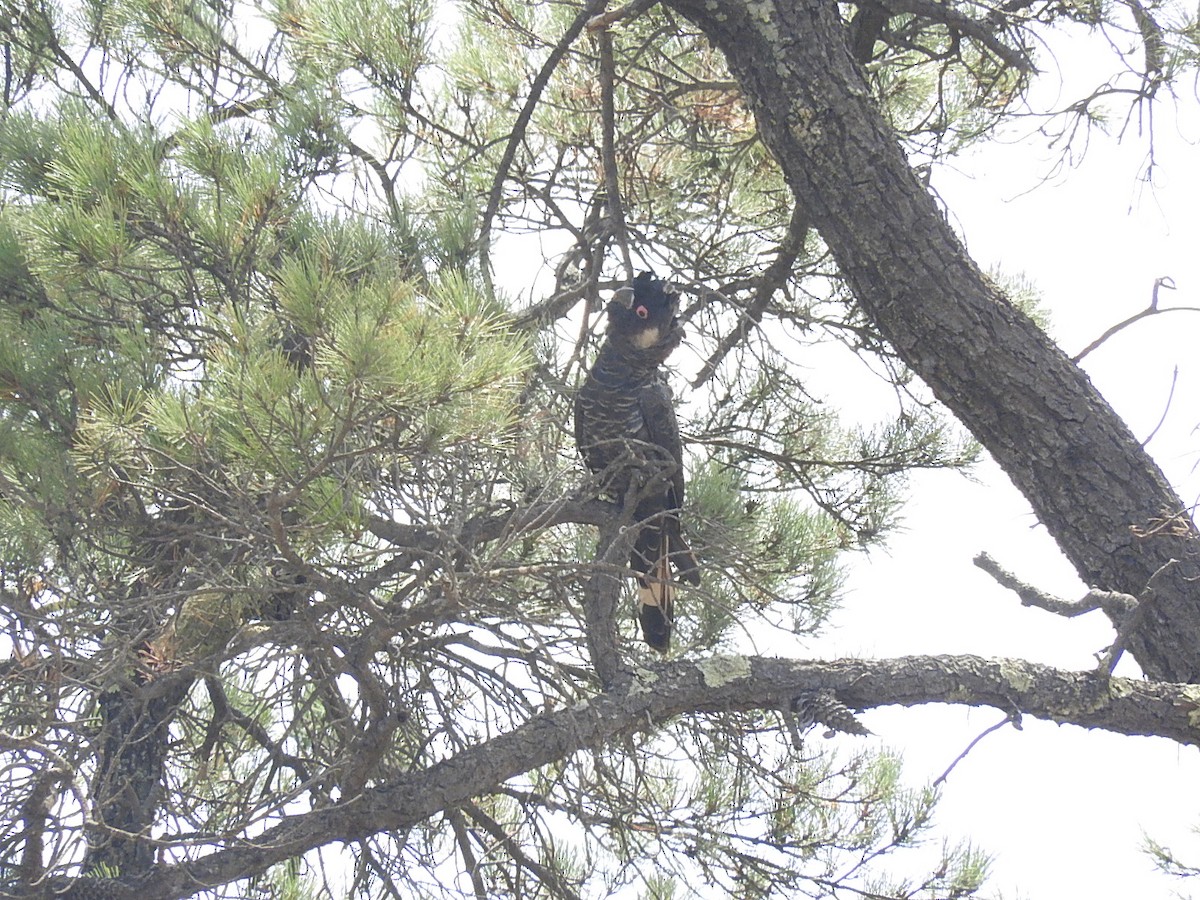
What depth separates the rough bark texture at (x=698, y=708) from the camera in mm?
→ 2148

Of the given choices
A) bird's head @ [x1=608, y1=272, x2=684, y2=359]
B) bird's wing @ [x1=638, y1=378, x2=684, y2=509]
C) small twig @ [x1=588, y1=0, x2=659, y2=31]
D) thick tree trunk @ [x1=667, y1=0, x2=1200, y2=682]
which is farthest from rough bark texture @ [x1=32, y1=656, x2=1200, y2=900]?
small twig @ [x1=588, y1=0, x2=659, y2=31]

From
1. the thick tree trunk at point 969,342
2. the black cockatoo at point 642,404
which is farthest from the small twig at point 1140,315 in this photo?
the black cockatoo at point 642,404

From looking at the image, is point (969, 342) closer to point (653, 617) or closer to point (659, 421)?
point (659, 421)

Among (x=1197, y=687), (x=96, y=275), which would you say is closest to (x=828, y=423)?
(x=1197, y=687)

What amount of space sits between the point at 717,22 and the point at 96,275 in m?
1.37

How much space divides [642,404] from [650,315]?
0.24 m

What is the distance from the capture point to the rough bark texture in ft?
7.05

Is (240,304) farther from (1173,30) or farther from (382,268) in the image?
(1173,30)

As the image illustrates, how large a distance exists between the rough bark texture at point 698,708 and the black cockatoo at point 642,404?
2.16 feet

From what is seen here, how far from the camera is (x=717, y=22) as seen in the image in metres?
2.60

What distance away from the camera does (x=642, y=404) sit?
10.1 ft

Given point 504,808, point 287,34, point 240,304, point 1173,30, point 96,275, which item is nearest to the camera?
point 240,304

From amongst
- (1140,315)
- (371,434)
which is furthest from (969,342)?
(371,434)

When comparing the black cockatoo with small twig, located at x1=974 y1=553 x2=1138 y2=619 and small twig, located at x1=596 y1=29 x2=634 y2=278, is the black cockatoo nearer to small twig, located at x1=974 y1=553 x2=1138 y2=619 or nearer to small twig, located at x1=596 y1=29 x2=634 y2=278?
small twig, located at x1=596 y1=29 x2=634 y2=278
